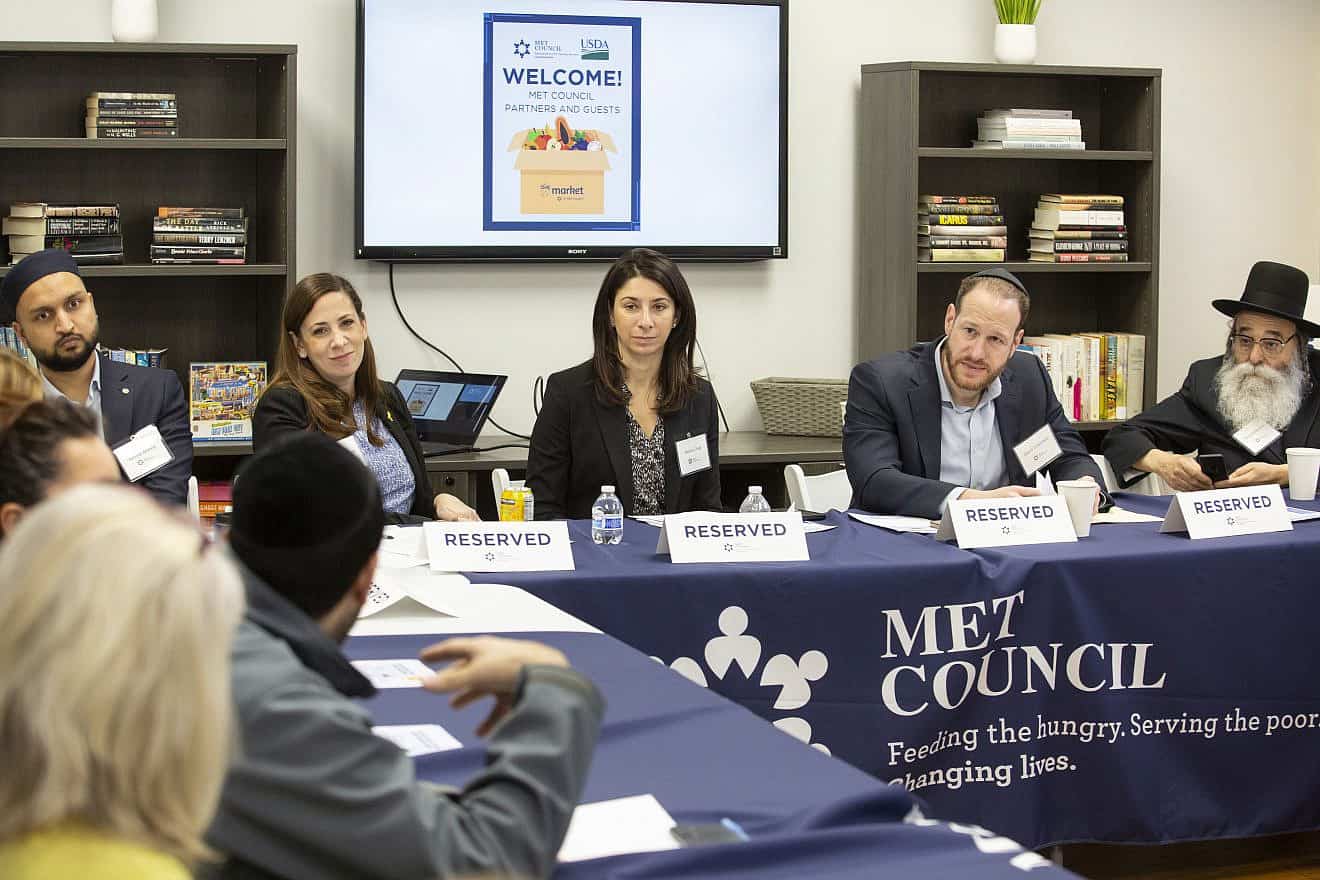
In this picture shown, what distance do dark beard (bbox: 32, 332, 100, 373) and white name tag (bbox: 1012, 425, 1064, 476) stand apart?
237cm

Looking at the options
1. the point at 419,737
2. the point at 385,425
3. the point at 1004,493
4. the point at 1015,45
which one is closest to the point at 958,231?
the point at 1015,45

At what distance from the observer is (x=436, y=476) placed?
484cm

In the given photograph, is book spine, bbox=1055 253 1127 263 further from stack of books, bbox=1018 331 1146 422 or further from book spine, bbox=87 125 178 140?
book spine, bbox=87 125 178 140

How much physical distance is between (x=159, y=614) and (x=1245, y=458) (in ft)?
13.2

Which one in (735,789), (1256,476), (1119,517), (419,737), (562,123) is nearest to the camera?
(735,789)

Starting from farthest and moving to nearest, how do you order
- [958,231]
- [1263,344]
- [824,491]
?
1. [958,231]
2. [1263,344]
3. [824,491]

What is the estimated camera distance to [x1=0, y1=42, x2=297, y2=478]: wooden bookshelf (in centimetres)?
489

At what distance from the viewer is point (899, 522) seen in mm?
3588

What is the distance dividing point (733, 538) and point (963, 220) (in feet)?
9.46

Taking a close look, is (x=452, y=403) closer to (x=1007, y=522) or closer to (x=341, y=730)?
(x=1007, y=522)

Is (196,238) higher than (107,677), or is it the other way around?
(196,238)

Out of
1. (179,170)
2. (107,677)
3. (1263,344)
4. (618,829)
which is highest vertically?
(179,170)

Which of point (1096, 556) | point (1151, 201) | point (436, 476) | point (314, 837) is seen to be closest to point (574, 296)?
point (436, 476)

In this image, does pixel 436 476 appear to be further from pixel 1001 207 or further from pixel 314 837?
pixel 314 837
